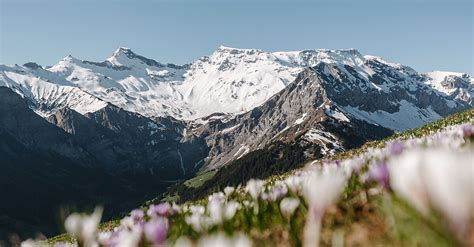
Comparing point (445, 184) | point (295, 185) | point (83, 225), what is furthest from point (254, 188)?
point (445, 184)

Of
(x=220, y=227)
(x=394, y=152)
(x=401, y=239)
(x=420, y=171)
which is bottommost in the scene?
(x=401, y=239)

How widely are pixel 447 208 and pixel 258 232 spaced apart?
321cm

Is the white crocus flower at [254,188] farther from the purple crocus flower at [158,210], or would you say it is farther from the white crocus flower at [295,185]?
the purple crocus flower at [158,210]

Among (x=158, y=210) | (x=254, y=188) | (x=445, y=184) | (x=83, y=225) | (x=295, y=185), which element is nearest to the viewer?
(x=445, y=184)

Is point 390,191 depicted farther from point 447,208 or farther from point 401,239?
point 447,208

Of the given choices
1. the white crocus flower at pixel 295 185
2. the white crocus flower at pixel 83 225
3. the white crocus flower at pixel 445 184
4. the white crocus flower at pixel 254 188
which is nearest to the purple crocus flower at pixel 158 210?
the white crocus flower at pixel 254 188

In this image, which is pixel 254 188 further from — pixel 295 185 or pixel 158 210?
→ pixel 158 210

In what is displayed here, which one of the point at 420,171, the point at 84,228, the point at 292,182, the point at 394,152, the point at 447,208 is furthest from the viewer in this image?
the point at 292,182

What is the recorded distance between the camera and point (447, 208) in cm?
162

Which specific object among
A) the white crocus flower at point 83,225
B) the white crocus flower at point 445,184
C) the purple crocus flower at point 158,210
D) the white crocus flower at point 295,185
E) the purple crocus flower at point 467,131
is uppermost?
the purple crocus flower at point 467,131

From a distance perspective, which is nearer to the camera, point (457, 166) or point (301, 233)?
point (457, 166)

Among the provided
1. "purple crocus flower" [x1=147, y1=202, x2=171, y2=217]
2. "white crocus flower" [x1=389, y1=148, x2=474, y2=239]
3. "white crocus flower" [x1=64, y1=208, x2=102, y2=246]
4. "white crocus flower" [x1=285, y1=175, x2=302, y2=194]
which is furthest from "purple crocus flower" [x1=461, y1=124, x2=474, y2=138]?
"white crocus flower" [x1=389, y1=148, x2=474, y2=239]

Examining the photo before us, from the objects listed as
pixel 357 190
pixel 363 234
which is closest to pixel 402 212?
pixel 363 234

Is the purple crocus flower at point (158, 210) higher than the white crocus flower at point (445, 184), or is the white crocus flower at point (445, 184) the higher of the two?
the purple crocus flower at point (158, 210)
